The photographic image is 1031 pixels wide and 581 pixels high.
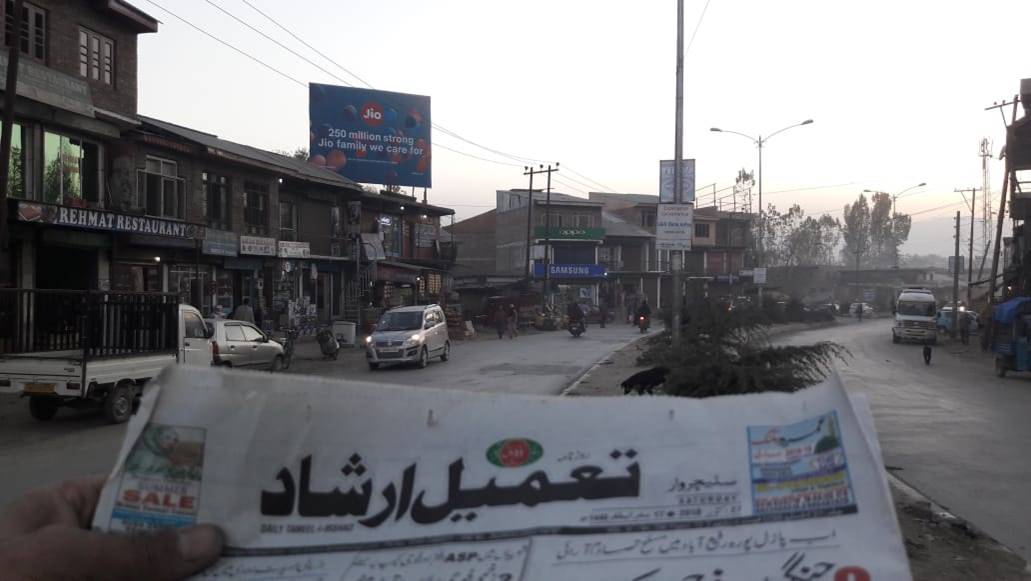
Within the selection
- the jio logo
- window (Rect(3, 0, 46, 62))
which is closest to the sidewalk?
window (Rect(3, 0, 46, 62))

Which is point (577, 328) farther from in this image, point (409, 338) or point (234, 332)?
point (234, 332)

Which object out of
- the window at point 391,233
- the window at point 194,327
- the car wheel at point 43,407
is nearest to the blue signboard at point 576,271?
the window at point 391,233

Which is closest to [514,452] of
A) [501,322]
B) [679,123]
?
[679,123]

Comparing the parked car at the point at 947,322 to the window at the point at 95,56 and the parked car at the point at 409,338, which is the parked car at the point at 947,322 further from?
the window at the point at 95,56

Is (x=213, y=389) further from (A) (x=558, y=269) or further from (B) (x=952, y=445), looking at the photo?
(A) (x=558, y=269)

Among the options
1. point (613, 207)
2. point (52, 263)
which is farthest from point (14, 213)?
point (613, 207)

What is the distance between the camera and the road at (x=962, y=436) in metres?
7.71

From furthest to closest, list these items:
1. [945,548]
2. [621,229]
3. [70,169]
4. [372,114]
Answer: [621,229]
[372,114]
[70,169]
[945,548]

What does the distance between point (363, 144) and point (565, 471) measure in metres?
37.0

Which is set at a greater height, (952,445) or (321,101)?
(321,101)

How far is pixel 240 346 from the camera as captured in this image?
17312 millimetres

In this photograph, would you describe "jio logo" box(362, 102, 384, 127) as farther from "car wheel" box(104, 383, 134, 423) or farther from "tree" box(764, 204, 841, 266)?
"tree" box(764, 204, 841, 266)

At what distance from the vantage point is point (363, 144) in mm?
38062

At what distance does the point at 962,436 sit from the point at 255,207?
85.3 feet
